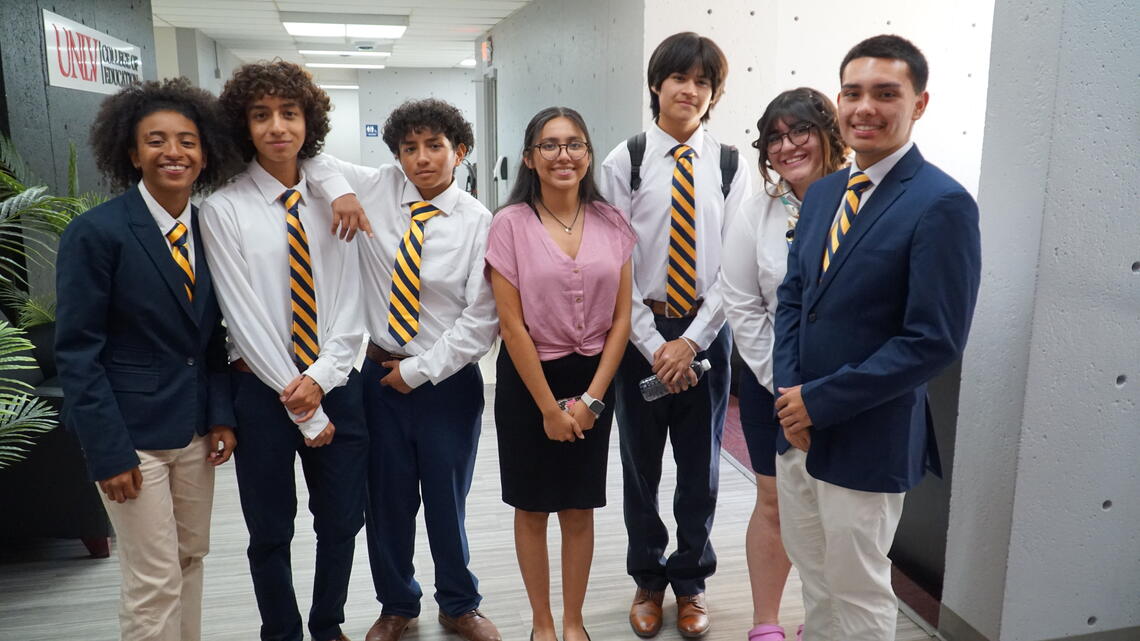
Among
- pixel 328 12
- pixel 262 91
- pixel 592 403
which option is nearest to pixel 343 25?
pixel 328 12

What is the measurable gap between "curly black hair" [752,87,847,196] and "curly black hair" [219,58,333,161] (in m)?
1.26

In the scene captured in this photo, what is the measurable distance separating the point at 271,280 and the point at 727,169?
1.44 m

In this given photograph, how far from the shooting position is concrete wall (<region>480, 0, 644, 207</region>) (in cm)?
569

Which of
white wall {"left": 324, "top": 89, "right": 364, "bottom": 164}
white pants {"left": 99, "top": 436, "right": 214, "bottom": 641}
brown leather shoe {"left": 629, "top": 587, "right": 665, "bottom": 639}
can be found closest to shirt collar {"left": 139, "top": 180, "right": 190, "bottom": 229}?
white pants {"left": 99, "top": 436, "right": 214, "bottom": 641}

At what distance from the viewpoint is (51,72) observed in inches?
159

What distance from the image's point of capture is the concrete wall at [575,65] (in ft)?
18.7

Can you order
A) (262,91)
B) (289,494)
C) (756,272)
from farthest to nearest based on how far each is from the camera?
1. (756,272)
2. (289,494)
3. (262,91)

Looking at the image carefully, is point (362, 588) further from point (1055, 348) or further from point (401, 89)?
point (401, 89)

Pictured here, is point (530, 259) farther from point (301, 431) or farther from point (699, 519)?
point (699, 519)

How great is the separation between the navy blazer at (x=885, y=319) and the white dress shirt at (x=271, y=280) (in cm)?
122

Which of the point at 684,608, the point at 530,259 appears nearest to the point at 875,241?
the point at 530,259

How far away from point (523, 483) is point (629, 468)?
495 millimetres

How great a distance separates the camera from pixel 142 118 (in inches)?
81.6

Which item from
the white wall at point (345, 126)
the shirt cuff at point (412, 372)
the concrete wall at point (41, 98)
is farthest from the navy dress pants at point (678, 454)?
the white wall at point (345, 126)
